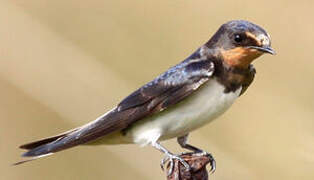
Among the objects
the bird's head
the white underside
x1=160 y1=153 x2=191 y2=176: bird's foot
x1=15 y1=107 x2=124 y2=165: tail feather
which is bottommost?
x1=160 y1=153 x2=191 y2=176: bird's foot

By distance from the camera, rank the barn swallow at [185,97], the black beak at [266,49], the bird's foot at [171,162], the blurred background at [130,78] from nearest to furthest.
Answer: the bird's foot at [171,162], the black beak at [266,49], the barn swallow at [185,97], the blurred background at [130,78]

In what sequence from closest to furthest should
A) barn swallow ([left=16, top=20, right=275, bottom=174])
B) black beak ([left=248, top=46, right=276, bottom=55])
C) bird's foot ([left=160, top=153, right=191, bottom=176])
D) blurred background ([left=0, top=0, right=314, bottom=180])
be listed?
bird's foot ([left=160, top=153, right=191, bottom=176]), black beak ([left=248, top=46, right=276, bottom=55]), barn swallow ([left=16, top=20, right=275, bottom=174]), blurred background ([left=0, top=0, right=314, bottom=180])

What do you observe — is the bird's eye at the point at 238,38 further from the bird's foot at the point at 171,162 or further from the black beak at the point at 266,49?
the bird's foot at the point at 171,162

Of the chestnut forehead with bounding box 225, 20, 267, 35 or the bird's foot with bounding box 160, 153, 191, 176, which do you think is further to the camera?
the chestnut forehead with bounding box 225, 20, 267, 35

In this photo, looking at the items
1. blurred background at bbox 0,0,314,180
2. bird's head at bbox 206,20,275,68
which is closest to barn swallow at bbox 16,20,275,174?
bird's head at bbox 206,20,275,68

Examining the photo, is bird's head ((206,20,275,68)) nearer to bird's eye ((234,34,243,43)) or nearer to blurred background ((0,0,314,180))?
bird's eye ((234,34,243,43))

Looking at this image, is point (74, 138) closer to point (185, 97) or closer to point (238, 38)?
point (185, 97)

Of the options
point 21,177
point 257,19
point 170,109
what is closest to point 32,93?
point 21,177

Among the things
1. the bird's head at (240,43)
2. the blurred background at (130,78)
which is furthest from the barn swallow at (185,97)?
the blurred background at (130,78)
